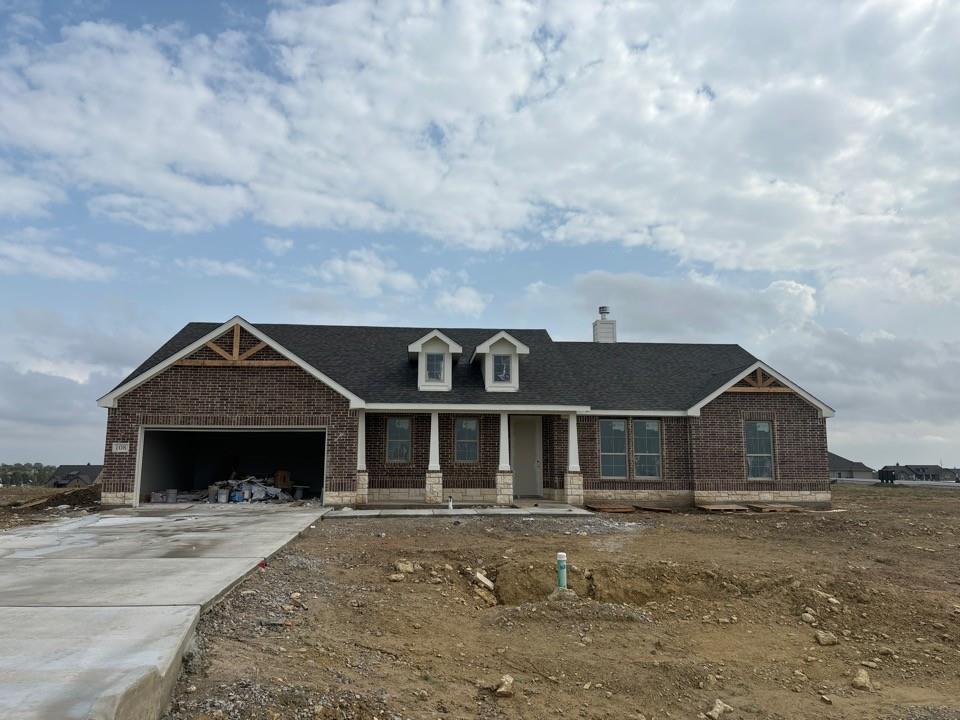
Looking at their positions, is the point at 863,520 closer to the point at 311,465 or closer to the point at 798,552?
the point at 798,552

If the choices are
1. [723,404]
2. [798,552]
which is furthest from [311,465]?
[798,552]

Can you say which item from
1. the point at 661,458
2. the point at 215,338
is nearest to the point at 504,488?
the point at 661,458

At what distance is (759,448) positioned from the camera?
21484 millimetres

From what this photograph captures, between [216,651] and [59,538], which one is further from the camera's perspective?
[59,538]

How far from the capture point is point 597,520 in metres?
16.3

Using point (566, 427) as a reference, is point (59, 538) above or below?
below

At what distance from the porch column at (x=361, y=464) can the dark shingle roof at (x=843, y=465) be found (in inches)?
2373

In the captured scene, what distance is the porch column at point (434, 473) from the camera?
770 inches

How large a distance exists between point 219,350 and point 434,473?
7.35 meters

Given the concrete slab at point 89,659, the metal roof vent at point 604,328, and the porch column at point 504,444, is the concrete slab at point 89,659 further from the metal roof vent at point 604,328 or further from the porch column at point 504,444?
the metal roof vent at point 604,328

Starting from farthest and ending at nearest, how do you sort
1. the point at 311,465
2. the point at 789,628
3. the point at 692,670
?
the point at 311,465
the point at 789,628
the point at 692,670

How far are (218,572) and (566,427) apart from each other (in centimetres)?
1434

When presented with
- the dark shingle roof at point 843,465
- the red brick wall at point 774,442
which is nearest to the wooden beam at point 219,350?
the red brick wall at point 774,442

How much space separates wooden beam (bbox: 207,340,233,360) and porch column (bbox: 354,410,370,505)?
415 centimetres
